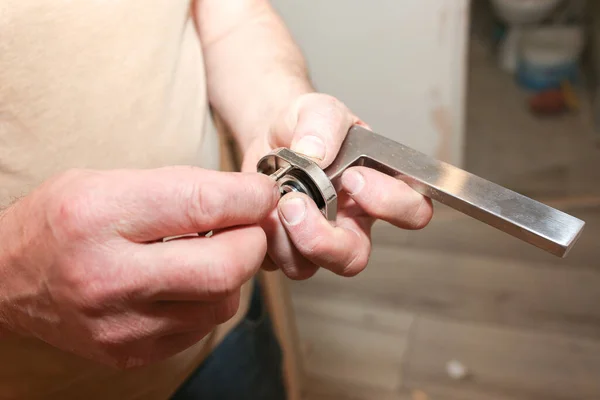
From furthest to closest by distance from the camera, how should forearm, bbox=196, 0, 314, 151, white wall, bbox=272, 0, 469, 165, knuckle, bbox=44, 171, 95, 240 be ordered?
white wall, bbox=272, 0, 469, 165, forearm, bbox=196, 0, 314, 151, knuckle, bbox=44, 171, 95, 240

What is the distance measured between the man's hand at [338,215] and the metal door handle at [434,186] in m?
0.01

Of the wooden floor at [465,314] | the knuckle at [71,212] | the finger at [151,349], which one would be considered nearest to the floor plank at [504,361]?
the wooden floor at [465,314]

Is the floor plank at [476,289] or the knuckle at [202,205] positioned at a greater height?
the knuckle at [202,205]

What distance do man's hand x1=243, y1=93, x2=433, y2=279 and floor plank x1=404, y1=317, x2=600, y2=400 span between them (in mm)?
836

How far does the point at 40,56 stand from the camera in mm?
417

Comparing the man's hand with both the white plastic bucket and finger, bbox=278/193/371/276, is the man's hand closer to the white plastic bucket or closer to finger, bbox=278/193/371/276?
finger, bbox=278/193/371/276

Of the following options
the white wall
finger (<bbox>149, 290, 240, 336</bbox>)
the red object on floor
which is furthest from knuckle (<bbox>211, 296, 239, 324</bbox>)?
the red object on floor

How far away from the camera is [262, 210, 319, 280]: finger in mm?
433

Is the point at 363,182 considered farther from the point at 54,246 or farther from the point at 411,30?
the point at 411,30

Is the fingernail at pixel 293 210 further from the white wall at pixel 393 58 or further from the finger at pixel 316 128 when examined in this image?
the white wall at pixel 393 58

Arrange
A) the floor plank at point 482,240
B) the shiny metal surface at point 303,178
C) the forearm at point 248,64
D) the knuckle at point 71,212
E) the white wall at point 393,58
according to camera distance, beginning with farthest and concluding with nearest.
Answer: the floor plank at point 482,240
the white wall at point 393,58
the forearm at point 248,64
the shiny metal surface at point 303,178
the knuckle at point 71,212

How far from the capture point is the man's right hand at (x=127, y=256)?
0.31 metres

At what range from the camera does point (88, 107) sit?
445 mm

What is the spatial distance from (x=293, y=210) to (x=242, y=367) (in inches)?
12.0
